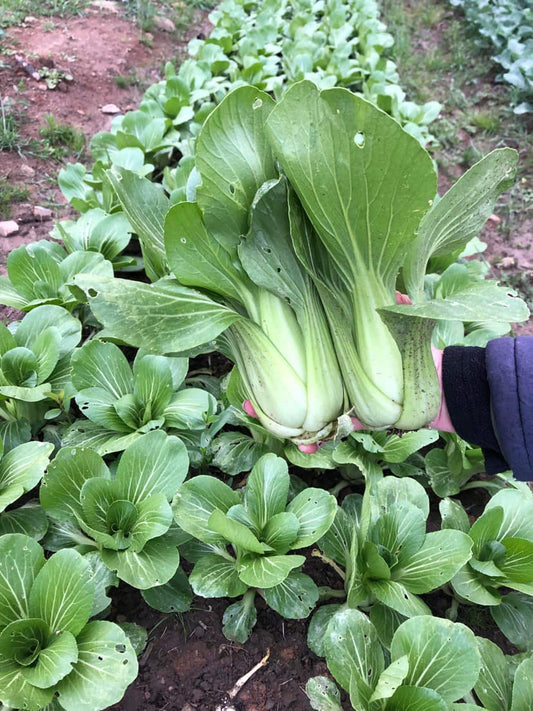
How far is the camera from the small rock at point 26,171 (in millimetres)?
3650

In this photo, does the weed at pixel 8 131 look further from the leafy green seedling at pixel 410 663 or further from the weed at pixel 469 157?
the leafy green seedling at pixel 410 663

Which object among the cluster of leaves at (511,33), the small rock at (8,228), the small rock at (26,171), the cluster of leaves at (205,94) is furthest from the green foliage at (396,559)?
the cluster of leaves at (511,33)

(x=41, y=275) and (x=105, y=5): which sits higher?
(x=105, y=5)

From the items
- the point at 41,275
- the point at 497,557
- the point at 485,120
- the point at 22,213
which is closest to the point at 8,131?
the point at 22,213

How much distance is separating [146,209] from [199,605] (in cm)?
140

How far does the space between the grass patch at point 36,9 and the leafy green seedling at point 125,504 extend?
480 cm

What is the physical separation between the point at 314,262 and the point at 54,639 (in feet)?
4.41

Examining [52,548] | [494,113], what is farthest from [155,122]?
[494,113]

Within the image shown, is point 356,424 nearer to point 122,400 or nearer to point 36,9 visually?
point 122,400

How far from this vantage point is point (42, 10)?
5273mm

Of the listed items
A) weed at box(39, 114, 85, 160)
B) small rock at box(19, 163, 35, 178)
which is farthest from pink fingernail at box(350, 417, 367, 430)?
weed at box(39, 114, 85, 160)

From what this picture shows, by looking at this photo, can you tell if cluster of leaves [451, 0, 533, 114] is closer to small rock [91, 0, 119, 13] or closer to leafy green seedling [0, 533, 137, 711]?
small rock [91, 0, 119, 13]

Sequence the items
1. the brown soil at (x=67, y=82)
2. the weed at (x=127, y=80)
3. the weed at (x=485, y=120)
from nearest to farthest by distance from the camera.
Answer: the brown soil at (x=67, y=82) < the weed at (x=127, y=80) < the weed at (x=485, y=120)

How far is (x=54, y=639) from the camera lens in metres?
1.54
